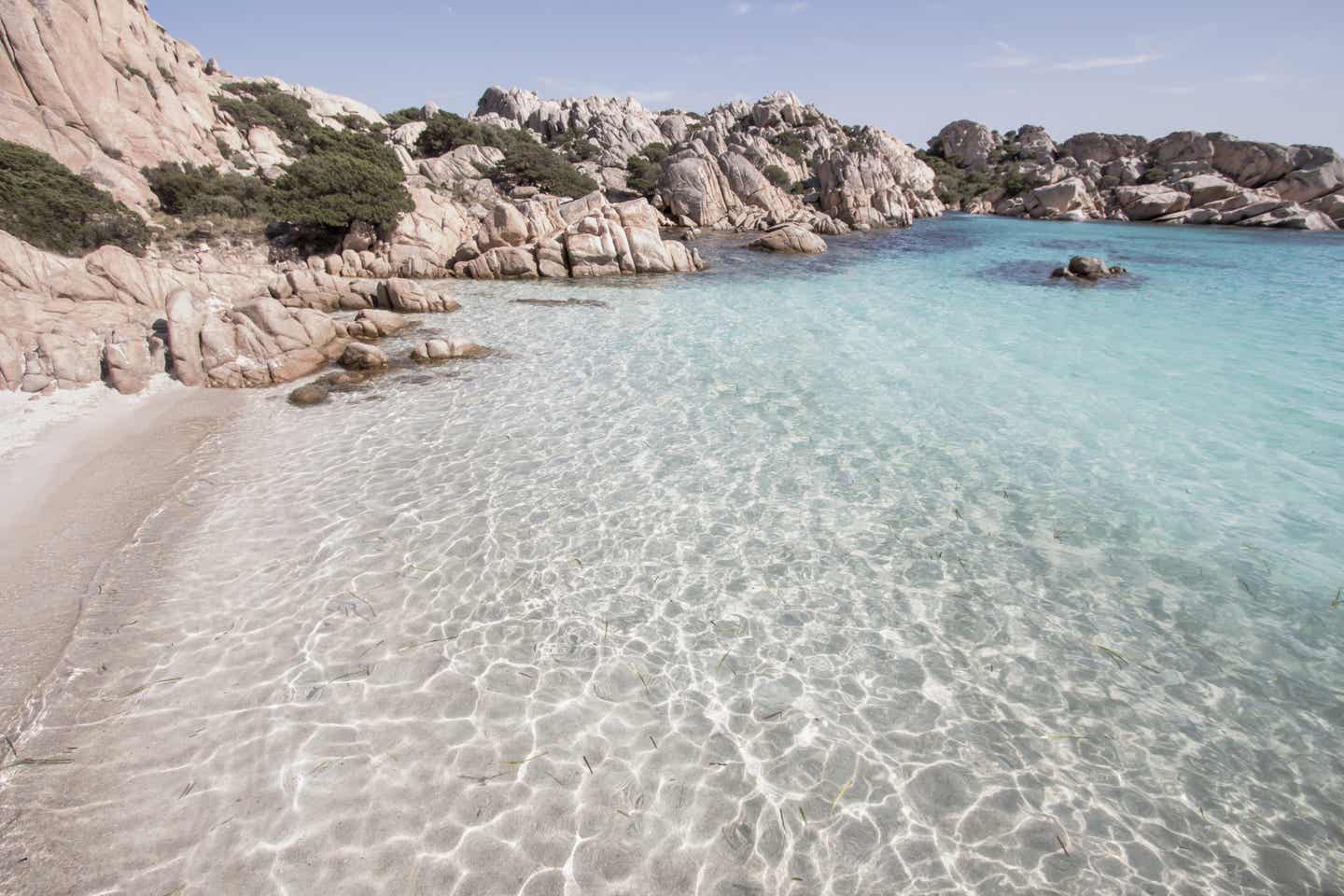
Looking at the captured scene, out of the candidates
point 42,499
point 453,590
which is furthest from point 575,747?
point 42,499

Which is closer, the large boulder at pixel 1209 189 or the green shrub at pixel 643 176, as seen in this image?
the green shrub at pixel 643 176

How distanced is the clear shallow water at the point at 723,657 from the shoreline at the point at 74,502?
24.8 inches

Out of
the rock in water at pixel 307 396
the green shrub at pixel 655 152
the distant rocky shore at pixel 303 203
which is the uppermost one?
the green shrub at pixel 655 152

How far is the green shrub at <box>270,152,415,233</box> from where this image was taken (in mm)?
34438

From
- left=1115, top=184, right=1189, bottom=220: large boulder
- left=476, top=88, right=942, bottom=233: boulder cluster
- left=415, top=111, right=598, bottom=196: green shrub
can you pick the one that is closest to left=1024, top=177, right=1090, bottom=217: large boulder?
left=1115, top=184, right=1189, bottom=220: large boulder

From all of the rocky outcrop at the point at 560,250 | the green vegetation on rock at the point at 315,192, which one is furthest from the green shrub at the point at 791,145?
the green vegetation on rock at the point at 315,192

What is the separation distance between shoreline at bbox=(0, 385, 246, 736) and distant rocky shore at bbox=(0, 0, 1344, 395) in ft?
7.84

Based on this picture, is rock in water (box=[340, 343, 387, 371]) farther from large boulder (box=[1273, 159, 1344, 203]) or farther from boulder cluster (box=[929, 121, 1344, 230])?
large boulder (box=[1273, 159, 1344, 203])

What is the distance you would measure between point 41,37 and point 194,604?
51.3m

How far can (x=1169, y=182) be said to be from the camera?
9350 cm

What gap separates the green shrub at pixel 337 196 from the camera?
34.4m

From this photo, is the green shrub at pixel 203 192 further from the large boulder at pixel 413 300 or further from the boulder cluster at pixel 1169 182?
the boulder cluster at pixel 1169 182

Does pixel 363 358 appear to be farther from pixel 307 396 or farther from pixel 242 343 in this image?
pixel 242 343

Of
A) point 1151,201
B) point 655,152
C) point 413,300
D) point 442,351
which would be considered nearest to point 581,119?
point 655,152
